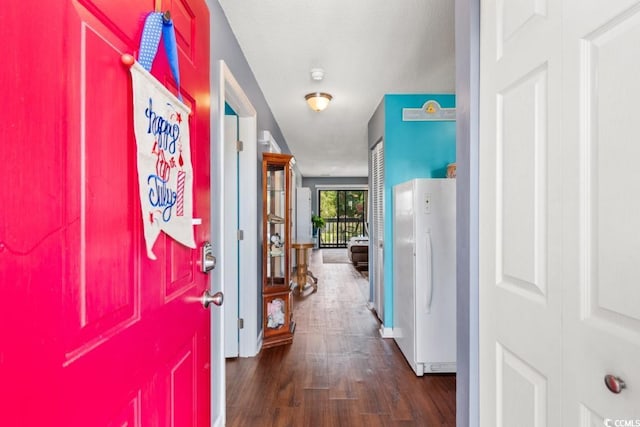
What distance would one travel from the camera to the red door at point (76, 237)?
464 mm

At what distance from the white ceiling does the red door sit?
1371mm

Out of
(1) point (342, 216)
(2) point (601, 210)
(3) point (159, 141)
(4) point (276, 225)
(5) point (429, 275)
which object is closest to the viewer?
(2) point (601, 210)

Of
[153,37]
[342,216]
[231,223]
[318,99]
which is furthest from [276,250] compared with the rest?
[342,216]

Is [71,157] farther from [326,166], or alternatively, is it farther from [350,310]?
[326,166]

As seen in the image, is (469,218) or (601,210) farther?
(469,218)

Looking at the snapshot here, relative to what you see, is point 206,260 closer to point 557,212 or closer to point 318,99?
point 557,212

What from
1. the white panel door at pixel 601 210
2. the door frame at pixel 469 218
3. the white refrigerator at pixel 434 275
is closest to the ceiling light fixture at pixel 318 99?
the white refrigerator at pixel 434 275

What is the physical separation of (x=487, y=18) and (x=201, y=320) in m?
1.44

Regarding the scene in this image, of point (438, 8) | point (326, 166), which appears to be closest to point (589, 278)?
point (438, 8)

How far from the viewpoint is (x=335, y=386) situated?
2.43 m

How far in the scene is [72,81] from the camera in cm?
57

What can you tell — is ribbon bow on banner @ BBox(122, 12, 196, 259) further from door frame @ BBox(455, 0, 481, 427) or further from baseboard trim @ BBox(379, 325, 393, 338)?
baseboard trim @ BBox(379, 325, 393, 338)

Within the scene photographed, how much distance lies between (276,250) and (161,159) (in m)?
2.68

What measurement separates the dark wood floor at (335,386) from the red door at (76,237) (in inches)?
55.2
